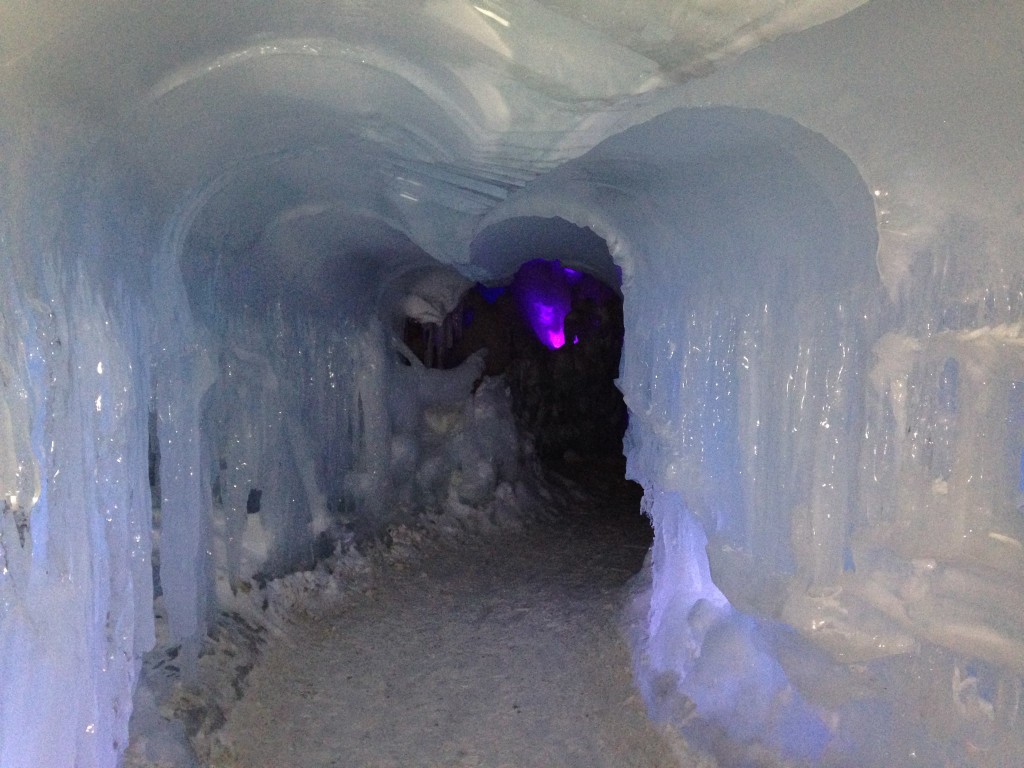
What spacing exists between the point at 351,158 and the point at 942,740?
382cm

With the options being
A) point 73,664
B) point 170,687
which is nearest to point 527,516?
point 170,687

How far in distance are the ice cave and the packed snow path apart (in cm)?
40

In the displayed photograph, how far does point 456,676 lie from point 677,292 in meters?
2.76

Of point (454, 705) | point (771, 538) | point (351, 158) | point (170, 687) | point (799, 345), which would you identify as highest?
point (351, 158)

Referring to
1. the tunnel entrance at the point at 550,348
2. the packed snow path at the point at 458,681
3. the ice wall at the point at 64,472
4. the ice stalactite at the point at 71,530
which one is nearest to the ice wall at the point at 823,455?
the packed snow path at the point at 458,681

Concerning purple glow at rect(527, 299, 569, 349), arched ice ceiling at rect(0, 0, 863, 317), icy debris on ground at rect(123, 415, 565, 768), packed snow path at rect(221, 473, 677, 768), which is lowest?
packed snow path at rect(221, 473, 677, 768)

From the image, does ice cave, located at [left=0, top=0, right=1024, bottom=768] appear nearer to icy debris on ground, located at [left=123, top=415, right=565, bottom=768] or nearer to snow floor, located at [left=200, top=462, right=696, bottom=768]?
icy debris on ground, located at [left=123, top=415, right=565, bottom=768]

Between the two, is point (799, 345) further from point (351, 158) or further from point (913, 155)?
point (351, 158)

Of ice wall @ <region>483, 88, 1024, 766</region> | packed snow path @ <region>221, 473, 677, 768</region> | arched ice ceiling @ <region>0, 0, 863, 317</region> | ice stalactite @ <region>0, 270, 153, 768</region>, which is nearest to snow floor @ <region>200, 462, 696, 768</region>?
packed snow path @ <region>221, 473, 677, 768</region>

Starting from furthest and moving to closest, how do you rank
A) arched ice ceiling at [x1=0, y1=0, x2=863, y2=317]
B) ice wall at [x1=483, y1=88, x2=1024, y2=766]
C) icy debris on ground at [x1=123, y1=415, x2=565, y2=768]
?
icy debris on ground at [x1=123, y1=415, x2=565, y2=768] < ice wall at [x1=483, y1=88, x2=1024, y2=766] < arched ice ceiling at [x1=0, y1=0, x2=863, y2=317]

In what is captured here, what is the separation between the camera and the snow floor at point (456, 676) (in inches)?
158

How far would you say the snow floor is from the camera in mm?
4016

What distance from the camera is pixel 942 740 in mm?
2945

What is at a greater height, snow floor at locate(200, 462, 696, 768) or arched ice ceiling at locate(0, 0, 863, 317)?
arched ice ceiling at locate(0, 0, 863, 317)
